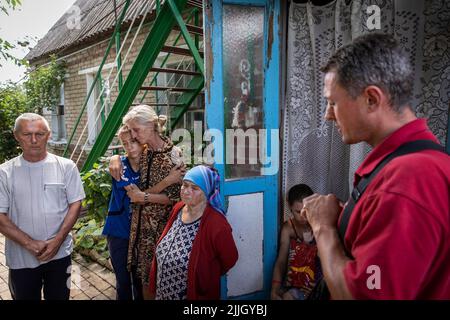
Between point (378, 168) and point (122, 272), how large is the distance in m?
2.24

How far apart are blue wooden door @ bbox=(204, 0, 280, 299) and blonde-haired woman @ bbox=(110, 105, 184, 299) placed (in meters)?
0.44

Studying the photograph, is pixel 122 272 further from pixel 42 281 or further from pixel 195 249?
pixel 195 249

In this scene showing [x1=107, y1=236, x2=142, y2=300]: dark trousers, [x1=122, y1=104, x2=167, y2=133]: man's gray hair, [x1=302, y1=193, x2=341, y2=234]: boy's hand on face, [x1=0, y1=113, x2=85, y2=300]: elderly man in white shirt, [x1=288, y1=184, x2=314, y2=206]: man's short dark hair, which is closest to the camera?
[x1=302, y1=193, x2=341, y2=234]: boy's hand on face

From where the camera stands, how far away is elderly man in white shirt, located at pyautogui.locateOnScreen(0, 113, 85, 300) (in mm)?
2238

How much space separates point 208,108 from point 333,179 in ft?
4.15

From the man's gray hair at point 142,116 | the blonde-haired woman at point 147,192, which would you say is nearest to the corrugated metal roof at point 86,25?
the man's gray hair at point 142,116

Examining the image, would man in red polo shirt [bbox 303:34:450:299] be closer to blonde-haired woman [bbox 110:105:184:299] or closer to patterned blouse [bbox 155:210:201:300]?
patterned blouse [bbox 155:210:201:300]

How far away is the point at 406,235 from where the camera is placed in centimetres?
80

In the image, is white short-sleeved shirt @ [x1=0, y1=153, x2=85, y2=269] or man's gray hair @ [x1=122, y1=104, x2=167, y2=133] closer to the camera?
white short-sleeved shirt @ [x1=0, y1=153, x2=85, y2=269]

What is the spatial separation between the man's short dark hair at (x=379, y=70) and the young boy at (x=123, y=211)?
5.46ft

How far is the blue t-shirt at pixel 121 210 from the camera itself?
8.10 feet

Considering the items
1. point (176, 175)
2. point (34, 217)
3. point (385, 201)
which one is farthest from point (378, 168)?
point (34, 217)

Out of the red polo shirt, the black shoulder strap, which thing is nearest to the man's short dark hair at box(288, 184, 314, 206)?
the black shoulder strap

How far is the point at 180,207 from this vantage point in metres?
2.38
